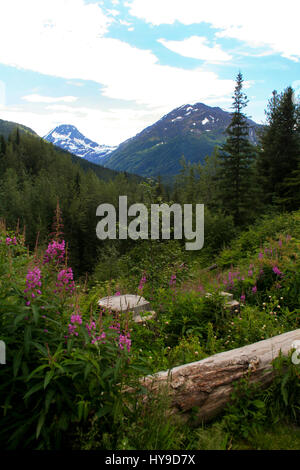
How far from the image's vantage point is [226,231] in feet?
65.3

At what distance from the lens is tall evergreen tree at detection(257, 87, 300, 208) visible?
2197 cm

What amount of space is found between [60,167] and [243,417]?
8168 cm

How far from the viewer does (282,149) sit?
72.9 feet

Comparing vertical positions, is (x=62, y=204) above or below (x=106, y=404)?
above

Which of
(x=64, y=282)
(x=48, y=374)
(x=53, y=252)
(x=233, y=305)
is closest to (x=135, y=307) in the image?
(x=233, y=305)

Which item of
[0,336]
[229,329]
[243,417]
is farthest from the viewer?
[229,329]

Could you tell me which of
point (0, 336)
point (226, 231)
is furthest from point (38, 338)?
point (226, 231)

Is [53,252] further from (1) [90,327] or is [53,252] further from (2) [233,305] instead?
(2) [233,305]

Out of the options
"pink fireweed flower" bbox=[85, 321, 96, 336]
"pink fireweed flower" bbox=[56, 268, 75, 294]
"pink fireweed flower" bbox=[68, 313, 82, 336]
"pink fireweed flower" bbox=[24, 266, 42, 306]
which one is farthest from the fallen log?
"pink fireweed flower" bbox=[24, 266, 42, 306]

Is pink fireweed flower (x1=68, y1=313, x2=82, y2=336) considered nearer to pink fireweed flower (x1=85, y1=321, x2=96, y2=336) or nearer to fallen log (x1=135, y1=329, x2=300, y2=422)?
pink fireweed flower (x1=85, y1=321, x2=96, y2=336)

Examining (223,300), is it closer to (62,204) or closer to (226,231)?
(226,231)

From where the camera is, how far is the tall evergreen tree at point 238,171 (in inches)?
858

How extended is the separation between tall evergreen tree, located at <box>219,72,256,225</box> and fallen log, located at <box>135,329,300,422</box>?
755 inches

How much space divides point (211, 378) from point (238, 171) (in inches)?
814
